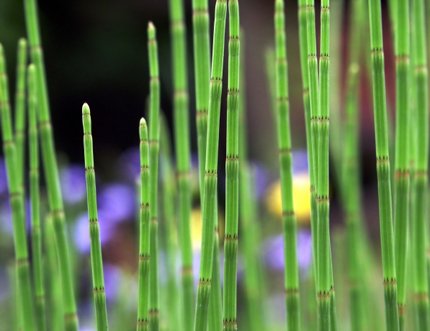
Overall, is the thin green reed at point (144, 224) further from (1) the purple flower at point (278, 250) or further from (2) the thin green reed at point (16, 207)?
(1) the purple flower at point (278, 250)

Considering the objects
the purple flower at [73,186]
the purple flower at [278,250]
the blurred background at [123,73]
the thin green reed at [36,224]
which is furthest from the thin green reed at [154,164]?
the blurred background at [123,73]

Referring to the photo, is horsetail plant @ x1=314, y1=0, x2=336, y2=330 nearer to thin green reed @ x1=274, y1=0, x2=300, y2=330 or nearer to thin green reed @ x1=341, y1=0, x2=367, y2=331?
thin green reed @ x1=274, y1=0, x2=300, y2=330

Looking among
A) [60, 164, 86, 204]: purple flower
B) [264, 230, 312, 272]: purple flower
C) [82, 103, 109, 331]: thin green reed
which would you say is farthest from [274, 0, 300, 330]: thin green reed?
[264, 230, 312, 272]: purple flower

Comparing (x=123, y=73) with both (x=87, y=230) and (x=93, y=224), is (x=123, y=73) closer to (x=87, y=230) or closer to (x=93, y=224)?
(x=87, y=230)

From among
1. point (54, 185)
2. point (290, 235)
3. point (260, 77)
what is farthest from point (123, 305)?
point (260, 77)

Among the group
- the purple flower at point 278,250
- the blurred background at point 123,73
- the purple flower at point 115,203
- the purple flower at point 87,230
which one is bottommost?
the purple flower at point 278,250

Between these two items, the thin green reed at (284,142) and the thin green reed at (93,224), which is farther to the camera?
the thin green reed at (284,142)
